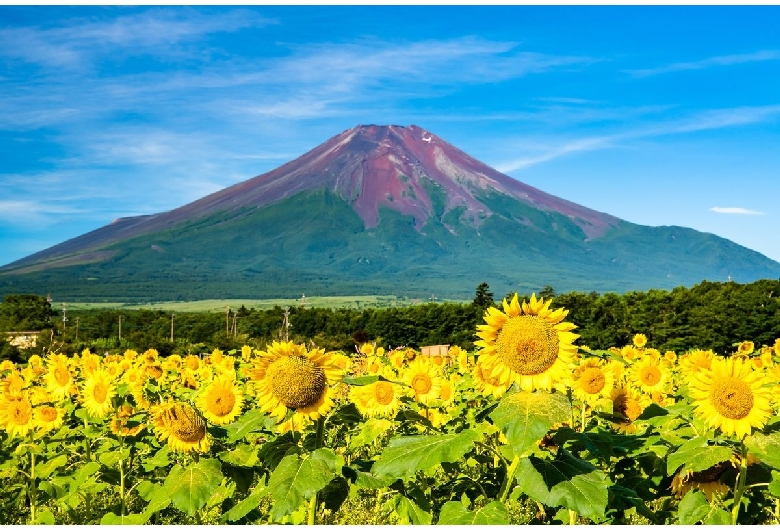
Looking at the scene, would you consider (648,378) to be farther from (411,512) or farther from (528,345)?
(528,345)

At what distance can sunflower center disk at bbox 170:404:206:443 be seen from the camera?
10.8 feet

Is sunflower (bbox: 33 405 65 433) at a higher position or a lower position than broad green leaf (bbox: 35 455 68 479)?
higher

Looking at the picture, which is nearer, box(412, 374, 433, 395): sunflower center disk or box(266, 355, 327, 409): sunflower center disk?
box(266, 355, 327, 409): sunflower center disk

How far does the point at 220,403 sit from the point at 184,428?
0.90 m

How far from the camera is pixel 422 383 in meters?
6.96

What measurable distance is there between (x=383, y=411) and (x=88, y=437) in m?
2.46

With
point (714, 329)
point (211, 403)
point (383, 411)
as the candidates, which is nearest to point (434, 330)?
point (714, 329)

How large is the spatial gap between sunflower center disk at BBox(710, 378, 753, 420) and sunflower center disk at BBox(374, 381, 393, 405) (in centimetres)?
331

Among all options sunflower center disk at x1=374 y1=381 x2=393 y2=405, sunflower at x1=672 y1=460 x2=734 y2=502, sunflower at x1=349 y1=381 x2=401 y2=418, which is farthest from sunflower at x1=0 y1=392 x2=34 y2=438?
sunflower at x1=672 y1=460 x2=734 y2=502

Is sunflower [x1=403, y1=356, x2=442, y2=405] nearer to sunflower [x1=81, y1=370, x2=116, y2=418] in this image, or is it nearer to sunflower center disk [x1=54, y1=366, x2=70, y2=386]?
sunflower [x1=81, y1=370, x2=116, y2=418]

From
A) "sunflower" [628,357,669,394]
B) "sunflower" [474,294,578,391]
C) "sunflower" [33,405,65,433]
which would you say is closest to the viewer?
"sunflower" [474,294,578,391]

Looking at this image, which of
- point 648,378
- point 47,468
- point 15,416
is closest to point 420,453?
point 47,468

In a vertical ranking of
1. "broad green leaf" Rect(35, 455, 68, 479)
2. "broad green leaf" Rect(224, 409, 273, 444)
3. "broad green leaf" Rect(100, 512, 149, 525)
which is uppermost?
"broad green leaf" Rect(224, 409, 273, 444)

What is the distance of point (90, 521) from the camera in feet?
18.1
